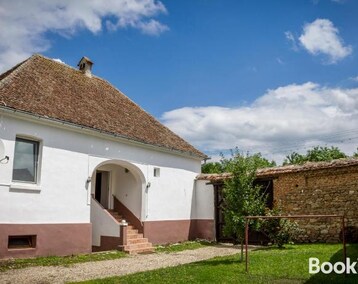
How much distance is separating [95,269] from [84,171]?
449 centimetres

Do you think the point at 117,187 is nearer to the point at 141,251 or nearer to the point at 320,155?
Result: the point at 141,251

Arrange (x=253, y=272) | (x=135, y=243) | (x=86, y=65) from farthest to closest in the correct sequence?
(x=86, y=65)
(x=135, y=243)
(x=253, y=272)

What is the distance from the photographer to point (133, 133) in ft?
54.2

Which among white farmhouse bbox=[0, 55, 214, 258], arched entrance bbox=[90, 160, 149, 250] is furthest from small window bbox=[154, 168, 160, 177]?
arched entrance bbox=[90, 160, 149, 250]

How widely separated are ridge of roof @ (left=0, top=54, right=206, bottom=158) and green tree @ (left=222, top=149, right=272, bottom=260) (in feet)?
17.6

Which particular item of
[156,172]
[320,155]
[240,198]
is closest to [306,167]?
[240,198]

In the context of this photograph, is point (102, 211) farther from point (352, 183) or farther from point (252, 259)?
point (352, 183)

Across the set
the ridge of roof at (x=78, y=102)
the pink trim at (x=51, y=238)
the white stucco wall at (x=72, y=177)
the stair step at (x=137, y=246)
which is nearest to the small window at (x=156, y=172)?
the white stucco wall at (x=72, y=177)

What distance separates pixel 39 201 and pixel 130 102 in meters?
9.07

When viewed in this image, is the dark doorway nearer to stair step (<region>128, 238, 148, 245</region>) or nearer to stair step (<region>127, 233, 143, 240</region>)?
stair step (<region>127, 233, 143, 240</region>)

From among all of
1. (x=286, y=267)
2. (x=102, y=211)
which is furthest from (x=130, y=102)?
Answer: (x=286, y=267)

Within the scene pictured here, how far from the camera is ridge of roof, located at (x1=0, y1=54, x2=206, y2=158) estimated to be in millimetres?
13344

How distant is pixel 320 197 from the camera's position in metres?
15.5

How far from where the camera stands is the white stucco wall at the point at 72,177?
1198 centimetres
